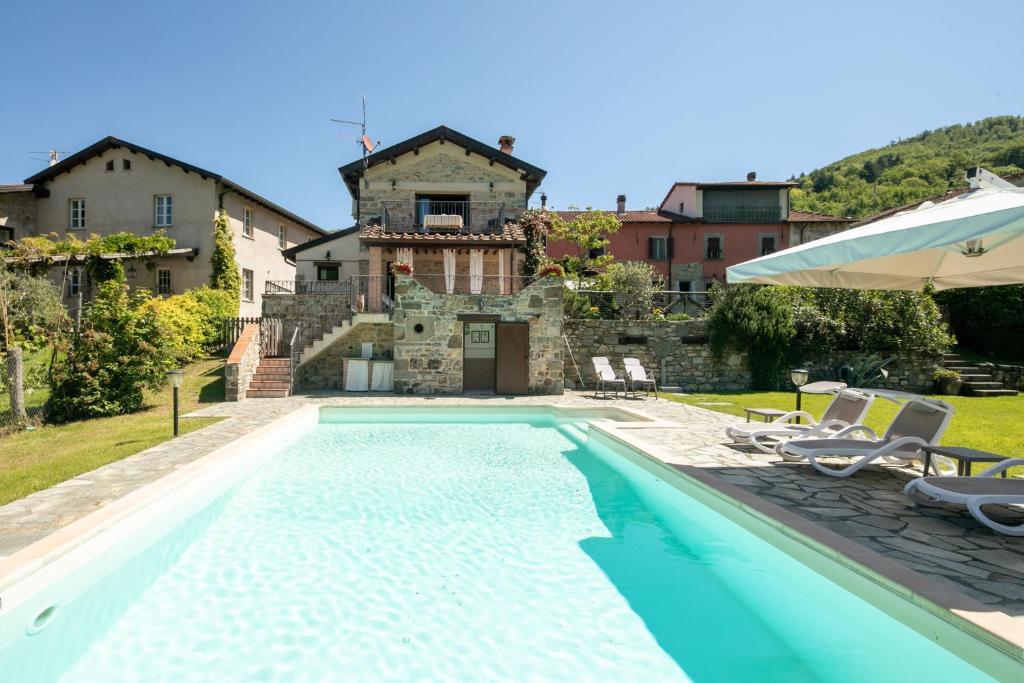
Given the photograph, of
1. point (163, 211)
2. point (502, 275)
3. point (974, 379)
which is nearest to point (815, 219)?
point (974, 379)

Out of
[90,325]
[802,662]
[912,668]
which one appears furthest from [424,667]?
[90,325]

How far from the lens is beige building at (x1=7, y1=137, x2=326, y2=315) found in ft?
66.4

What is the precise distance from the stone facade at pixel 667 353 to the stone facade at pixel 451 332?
79.2 inches

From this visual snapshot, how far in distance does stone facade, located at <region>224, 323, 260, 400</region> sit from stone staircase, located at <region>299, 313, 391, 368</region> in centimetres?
131

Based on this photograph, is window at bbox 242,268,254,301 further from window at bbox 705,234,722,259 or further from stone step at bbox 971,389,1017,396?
stone step at bbox 971,389,1017,396

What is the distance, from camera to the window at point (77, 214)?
21.2 m

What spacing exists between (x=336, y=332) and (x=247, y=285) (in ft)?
33.6

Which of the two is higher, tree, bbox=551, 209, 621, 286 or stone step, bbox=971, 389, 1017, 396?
tree, bbox=551, 209, 621, 286

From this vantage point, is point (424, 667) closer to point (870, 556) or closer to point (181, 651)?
point (181, 651)

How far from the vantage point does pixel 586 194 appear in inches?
1208

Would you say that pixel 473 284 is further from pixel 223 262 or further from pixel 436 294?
pixel 223 262

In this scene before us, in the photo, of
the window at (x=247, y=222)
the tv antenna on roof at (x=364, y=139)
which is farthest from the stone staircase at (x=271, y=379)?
the window at (x=247, y=222)

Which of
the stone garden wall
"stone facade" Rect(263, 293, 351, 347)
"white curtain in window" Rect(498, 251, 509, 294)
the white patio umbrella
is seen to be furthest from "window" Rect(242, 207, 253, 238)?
the white patio umbrella

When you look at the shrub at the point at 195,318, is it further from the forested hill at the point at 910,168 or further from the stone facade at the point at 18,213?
the forested hill at the point at 910,168
